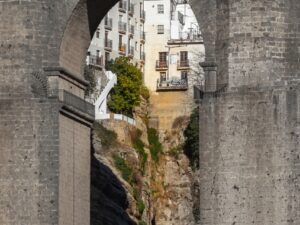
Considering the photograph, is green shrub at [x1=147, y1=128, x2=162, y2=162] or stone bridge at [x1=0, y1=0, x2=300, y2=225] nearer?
stone bridge at [x1=0, y1=0, x2=300, y2=225]

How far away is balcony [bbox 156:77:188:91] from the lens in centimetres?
8874

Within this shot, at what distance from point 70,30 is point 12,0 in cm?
157

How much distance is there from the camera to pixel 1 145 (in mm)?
Answer: 36875

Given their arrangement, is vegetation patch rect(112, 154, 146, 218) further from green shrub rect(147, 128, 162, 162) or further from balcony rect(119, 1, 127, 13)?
balcony rect(119, 1, 127, 13)

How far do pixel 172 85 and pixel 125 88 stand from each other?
559 cm

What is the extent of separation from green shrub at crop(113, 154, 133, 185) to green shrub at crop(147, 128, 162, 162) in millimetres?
6519

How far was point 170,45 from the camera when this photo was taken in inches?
3617

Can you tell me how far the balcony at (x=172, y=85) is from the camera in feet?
291

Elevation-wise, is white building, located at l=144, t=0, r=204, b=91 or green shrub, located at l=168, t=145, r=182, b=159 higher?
white building, located at l=144, t=0, r=204, b=91

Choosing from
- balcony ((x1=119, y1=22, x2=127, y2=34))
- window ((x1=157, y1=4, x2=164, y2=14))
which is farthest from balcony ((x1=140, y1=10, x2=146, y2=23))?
balcony ((x1=119, y1=22, x2=127, y2=34))

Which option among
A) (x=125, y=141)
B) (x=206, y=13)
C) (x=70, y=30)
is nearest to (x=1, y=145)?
(x=70, y=30)

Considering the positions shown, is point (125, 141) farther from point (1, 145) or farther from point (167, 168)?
point (1, 145)

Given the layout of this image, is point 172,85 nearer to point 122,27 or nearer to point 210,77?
point 122,27

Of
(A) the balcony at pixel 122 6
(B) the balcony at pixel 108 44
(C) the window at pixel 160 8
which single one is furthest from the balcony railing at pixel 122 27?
(C) the window at pixel 160 8
